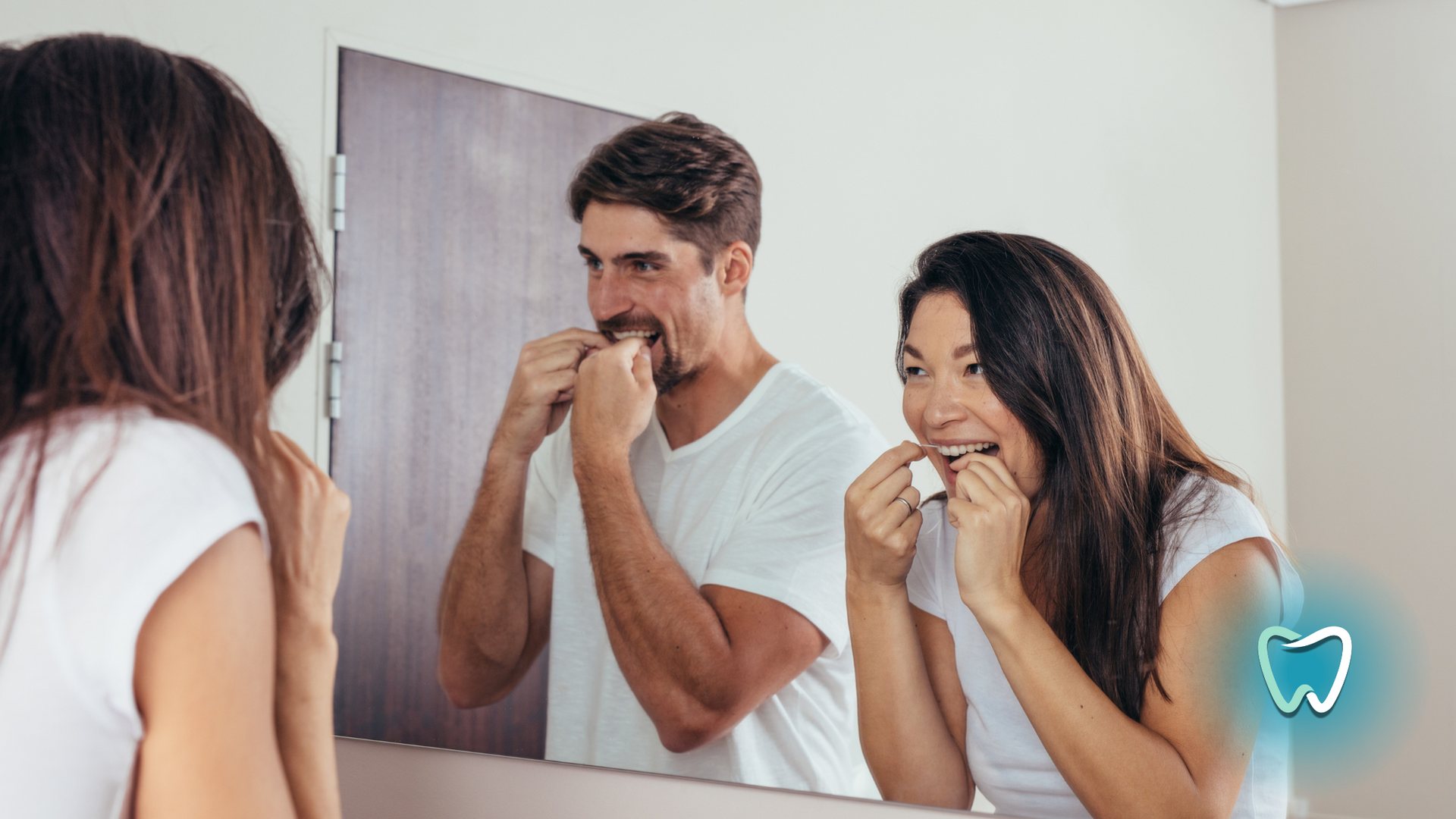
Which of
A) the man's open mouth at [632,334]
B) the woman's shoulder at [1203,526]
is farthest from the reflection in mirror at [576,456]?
the woman's shoulder at [1203,526]

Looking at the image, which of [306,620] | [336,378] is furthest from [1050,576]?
[336,378]

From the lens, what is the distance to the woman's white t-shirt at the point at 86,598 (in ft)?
1.83

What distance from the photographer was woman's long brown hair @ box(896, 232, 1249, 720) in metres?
0.96

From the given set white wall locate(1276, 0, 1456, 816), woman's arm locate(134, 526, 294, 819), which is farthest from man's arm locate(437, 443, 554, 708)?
white wall locate(1276, 0, 1456, 816)

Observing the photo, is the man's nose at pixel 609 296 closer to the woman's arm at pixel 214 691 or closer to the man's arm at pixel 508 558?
the man's arm at pixel 508 558

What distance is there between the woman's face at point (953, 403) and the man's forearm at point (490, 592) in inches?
21.5

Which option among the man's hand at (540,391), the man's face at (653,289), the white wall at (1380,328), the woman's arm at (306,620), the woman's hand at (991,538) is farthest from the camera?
the man's hand at (540,391)

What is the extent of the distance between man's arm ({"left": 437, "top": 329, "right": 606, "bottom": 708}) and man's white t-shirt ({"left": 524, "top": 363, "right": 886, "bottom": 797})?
26mm

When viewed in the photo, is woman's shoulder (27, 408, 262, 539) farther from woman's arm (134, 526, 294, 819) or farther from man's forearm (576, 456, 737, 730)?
man's forearm (576, 456, 737, 730)

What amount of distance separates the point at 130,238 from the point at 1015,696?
0.84m

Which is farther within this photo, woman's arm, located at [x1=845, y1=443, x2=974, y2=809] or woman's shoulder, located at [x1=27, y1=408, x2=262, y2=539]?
woman's arm, located at [x1=845, y1=443, x2=974, y2=809]

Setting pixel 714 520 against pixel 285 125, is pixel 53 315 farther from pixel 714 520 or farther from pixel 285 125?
pixel 285 125

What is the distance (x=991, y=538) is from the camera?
3.26ft

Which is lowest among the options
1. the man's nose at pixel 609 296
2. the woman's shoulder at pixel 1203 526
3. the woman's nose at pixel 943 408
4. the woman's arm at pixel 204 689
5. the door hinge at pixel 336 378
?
the woman's arm at pixel 204 689
